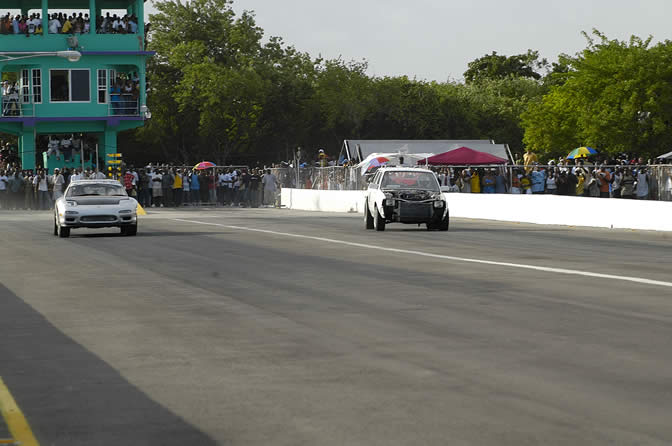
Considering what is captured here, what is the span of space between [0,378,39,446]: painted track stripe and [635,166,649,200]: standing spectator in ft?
86.4

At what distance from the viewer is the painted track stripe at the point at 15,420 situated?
588 cm

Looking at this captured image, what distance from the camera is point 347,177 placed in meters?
45.5

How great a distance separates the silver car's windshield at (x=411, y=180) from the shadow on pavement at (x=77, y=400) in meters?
18.3

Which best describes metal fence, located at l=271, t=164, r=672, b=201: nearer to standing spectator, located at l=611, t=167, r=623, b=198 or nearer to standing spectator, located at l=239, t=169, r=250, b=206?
standing spectator, located at l=611, t=167, r=623, b=198

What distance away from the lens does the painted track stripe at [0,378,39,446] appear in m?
5.88

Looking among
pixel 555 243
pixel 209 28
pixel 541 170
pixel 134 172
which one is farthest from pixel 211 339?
pixel 209 28

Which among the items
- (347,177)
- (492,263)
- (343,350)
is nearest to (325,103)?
(347,177)

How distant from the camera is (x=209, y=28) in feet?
290

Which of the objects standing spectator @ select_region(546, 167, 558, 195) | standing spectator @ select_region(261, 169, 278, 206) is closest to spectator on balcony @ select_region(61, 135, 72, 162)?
standing spectator @ select_region(261, 169, 278, 206)

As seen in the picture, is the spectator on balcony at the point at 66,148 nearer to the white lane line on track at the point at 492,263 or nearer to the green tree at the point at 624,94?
the green tree at the point at 624,94

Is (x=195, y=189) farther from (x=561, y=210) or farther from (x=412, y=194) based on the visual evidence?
(x=412, y=194)

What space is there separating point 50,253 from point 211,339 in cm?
1196

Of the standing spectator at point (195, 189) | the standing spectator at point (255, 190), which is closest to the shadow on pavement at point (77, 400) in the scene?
the standing spectator at point (195, 189)

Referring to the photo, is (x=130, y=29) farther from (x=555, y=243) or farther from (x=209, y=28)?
(x=555, y=243)
